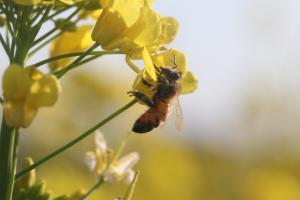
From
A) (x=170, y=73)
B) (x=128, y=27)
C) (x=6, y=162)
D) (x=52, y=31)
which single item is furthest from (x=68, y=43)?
(x=6, y=162)

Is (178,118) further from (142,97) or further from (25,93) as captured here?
(25,93)

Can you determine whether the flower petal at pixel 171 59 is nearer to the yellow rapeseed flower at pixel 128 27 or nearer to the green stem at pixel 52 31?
the yellow rapeseed flower at pixel 128 27

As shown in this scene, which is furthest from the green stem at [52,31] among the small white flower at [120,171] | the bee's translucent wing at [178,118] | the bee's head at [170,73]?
the bee's translucent wing at [178,118]

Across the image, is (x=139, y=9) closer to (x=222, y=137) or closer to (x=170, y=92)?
(x=170, y=92)

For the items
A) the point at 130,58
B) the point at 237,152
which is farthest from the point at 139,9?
the point at 237,152

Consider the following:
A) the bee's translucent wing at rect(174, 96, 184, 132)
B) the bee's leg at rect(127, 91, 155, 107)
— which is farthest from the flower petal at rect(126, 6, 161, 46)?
the bee's translucent wing at rect(174, 96, 184, 132)

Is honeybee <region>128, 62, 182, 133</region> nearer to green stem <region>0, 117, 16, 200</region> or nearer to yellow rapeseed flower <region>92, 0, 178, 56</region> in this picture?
yellow rapeseed flower <region>92, 0, 178, 56</region>
